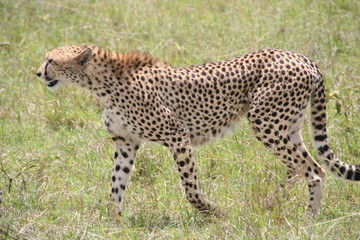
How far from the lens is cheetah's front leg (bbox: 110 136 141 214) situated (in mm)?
4953

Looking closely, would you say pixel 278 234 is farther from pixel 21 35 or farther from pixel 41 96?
pixel 21 35

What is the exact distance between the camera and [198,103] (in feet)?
16.3

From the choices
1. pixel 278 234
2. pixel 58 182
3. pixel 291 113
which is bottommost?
pixel 58 182

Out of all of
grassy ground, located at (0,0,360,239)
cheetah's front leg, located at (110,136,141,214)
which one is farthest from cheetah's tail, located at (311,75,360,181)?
cheetah's front leg, located at (110,136,141,214)

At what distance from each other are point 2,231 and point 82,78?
1331 mm

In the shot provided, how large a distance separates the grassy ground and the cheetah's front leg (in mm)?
110

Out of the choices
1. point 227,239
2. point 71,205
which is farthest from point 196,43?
point 227,239

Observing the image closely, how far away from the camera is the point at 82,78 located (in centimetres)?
491

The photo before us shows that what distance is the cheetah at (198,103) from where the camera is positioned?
477cm

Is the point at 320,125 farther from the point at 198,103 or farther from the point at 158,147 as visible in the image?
the point at 158,147

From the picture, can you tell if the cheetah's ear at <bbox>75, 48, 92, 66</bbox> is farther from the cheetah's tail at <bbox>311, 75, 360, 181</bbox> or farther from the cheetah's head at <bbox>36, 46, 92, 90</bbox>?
the cheetah's tail at <bbox>311, 75, 360, 181</bbox>

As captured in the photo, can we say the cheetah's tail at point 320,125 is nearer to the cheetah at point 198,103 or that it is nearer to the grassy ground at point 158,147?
the cheetah at point 198,103

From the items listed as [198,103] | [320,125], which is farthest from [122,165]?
[320,125]

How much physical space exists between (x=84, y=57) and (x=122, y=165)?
2.65ft
